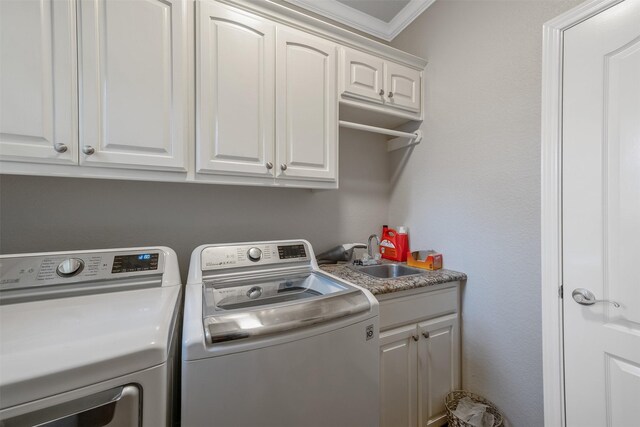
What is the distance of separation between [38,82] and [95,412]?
3.85ft

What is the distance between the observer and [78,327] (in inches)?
26.2

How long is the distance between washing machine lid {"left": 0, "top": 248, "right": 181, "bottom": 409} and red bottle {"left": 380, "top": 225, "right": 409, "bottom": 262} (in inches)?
57.8

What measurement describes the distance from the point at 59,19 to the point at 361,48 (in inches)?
58.9

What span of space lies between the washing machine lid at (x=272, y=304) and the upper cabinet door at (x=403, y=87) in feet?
4.40

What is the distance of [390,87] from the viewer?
1701 mm

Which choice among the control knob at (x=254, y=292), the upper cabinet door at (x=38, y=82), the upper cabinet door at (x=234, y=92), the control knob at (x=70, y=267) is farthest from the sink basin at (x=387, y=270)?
the upper cabinet door at (x=38, y=82)

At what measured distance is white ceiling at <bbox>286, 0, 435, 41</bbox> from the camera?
1812mm

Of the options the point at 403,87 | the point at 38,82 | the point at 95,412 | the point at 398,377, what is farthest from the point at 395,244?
the point at 38,82

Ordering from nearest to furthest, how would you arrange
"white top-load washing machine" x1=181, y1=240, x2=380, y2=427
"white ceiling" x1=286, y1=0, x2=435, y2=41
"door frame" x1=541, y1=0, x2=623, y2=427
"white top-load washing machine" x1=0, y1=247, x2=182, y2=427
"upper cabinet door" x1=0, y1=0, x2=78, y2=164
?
1. "white top-load washing machine" x1=0, y1=247, x2=182, y2=427
2. "white top-load washing machine" x1=181, y1=240, x2=380, y2=427
3. "upper cabinet door" x1=0, y1=0, x2=78, y2=164
4. "door frame" x1=541, y1=0, x2=623, y2=427
5. "white ceiling" x1=286, y1=0, x2=435, y2=41

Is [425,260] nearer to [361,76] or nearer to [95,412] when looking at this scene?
[361,76]

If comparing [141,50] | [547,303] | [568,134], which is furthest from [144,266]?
[568,134]

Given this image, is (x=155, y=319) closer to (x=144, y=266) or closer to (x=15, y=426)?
(x=15, y=426)

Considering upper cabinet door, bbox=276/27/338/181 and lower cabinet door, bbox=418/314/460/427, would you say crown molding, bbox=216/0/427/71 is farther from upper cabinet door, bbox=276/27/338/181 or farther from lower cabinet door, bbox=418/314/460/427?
lower cabinet door, bbox=418/314/460/427

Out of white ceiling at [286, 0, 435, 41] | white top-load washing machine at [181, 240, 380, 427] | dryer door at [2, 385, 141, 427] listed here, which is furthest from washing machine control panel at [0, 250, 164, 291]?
white ceiling at [286, 0, 435, 41]
